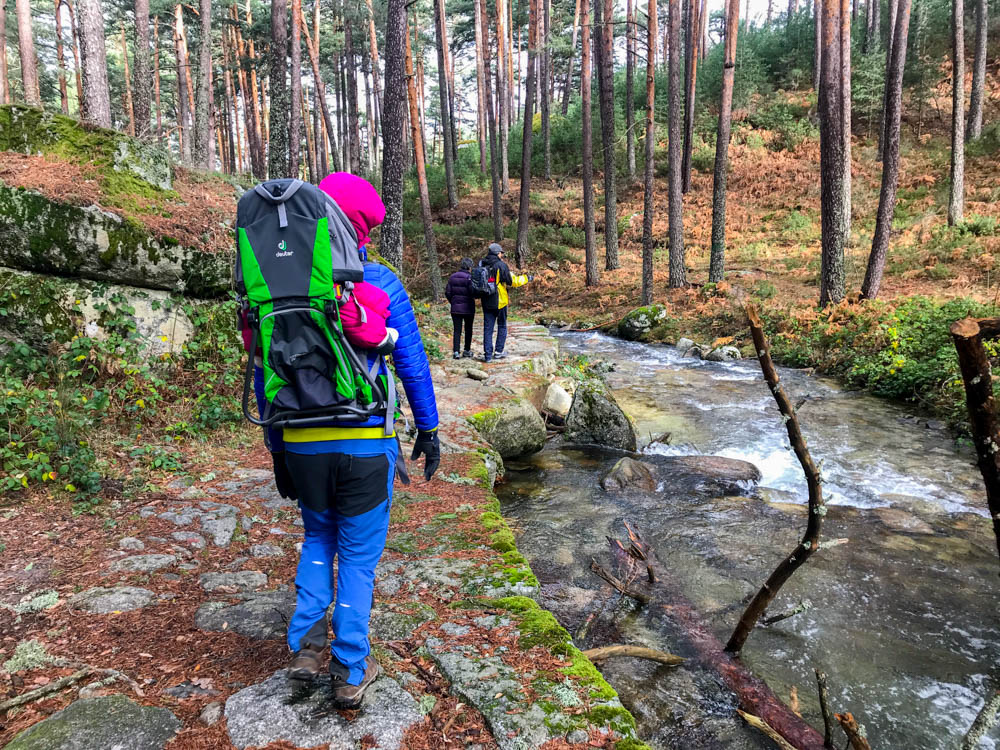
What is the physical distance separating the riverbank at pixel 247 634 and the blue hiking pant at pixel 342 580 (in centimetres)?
27

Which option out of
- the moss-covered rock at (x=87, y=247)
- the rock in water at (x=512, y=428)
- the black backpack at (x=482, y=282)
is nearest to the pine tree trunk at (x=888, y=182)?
the black backpack at (x=482, y=282)

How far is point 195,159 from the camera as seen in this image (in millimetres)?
18172

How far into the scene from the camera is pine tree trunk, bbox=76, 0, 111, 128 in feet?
31.6

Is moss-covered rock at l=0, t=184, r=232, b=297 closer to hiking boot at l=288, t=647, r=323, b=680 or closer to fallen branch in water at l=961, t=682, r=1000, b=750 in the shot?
hiking boot at l=288, t=647, r=323, b=680

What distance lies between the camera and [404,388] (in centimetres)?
270

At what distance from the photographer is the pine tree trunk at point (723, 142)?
17.3 metres

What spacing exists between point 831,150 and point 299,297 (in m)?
14.5

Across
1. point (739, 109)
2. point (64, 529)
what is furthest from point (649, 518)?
point (739, 109)

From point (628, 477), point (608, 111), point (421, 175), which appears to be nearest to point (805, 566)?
point (628, 477)

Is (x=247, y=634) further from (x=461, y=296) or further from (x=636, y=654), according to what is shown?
(x=461, y=296)

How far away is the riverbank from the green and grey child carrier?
4.38 ft

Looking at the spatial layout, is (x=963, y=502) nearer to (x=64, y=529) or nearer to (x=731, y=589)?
(x=731, y=589)

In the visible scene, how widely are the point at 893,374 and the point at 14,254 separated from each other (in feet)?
42.1

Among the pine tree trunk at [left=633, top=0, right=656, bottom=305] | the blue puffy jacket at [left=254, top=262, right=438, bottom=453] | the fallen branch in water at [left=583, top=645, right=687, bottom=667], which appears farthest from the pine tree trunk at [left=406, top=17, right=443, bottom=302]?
the fallen branch in water at [left=583, top=645, right=687, bottom=667]
